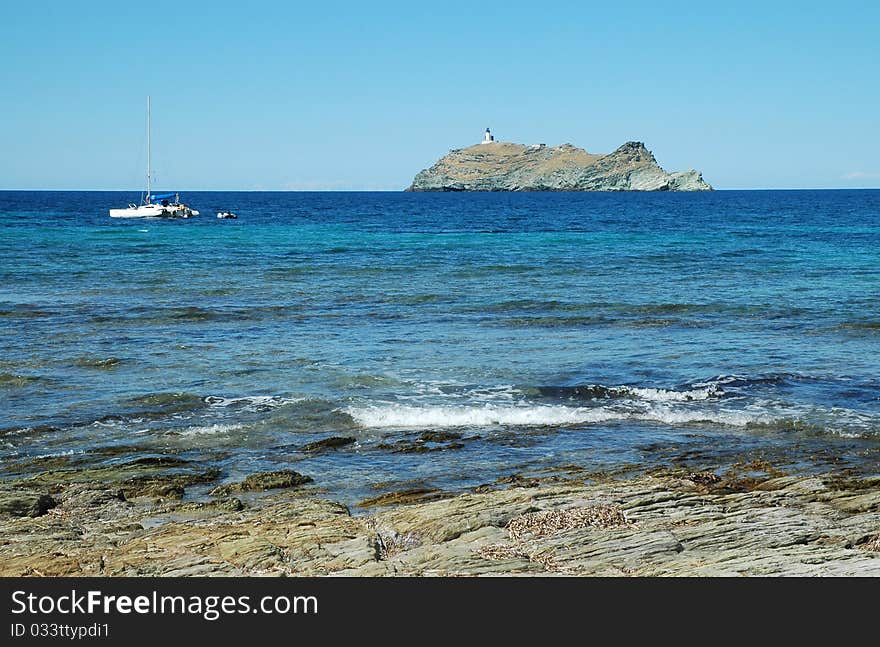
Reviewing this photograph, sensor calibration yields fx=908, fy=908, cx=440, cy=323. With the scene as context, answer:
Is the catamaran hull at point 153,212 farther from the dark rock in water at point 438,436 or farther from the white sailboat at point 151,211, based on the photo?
the dark rock in water at point 438,436

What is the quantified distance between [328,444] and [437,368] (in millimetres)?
6131

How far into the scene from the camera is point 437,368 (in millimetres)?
20109

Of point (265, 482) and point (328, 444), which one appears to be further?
point (328, 444)

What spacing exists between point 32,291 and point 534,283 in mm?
18906

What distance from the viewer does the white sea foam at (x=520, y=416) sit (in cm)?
1567

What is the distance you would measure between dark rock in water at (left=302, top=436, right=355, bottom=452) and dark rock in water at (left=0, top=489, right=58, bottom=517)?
4.07 m

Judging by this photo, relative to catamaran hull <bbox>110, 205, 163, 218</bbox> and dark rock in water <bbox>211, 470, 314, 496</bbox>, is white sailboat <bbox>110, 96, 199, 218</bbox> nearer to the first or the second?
catamaran hull <bbox>110, 205, 163, 218</bbox>

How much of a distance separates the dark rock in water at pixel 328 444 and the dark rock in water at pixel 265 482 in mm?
1645

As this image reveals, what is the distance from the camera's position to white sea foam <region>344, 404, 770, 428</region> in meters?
15.7

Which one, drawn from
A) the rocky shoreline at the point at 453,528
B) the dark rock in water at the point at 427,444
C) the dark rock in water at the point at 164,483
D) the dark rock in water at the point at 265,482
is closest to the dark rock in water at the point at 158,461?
the dark rock in water at the point at 164,483

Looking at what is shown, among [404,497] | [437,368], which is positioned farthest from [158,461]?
[437,368]

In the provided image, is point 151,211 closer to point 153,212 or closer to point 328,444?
point 153,212

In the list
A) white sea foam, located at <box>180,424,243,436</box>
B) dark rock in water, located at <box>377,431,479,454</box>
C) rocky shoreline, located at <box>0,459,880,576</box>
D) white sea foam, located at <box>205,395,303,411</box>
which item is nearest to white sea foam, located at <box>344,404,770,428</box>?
dark rock in water, located at <box>377,431,479,454</box>
